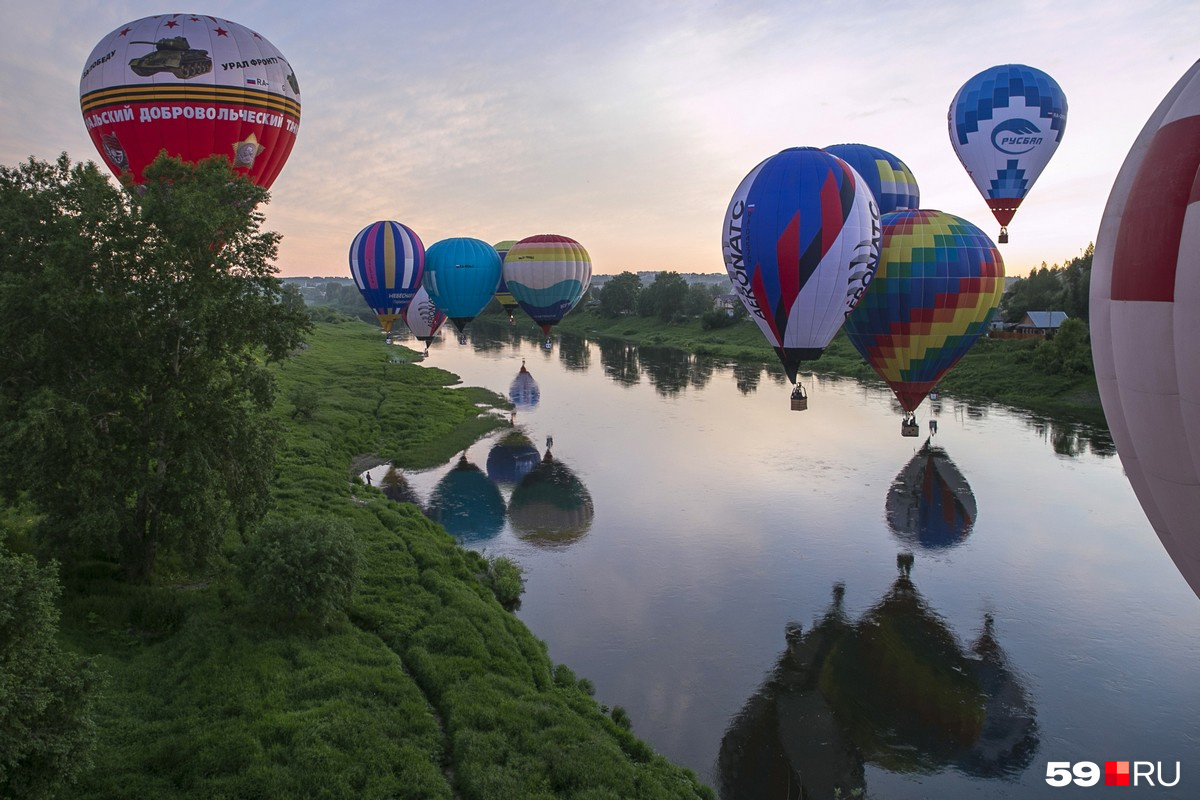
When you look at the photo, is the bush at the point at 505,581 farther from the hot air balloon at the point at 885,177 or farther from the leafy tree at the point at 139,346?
the hot air balloon at the point at 885,177

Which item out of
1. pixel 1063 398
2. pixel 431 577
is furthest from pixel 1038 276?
pixel 431 577

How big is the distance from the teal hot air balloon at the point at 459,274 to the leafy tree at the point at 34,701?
3480 cm

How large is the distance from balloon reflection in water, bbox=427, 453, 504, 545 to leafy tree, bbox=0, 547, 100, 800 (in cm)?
1407

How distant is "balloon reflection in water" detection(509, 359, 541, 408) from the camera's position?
1804 inches

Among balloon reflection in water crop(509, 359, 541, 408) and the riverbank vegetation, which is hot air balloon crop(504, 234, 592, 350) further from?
the riverbank vegetation

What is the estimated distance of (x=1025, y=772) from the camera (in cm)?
1269

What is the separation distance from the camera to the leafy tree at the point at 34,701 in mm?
7785

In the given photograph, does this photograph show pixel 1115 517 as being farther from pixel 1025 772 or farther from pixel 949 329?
pixel 1025 772

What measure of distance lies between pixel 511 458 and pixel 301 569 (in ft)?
59.3

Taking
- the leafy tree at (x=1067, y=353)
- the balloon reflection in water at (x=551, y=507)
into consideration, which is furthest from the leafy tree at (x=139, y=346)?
the leafy tree at (x=1067, y=353)

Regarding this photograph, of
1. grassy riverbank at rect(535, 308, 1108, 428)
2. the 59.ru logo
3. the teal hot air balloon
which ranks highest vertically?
the teal hot air balloon

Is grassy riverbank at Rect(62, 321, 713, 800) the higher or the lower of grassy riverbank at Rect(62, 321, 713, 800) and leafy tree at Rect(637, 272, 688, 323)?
the lower

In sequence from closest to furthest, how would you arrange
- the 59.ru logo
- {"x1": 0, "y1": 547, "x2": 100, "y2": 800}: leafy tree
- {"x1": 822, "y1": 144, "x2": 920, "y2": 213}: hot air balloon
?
{"x1": 0, "y1": 547, "x2": 100, "y2": 800}: leafy tree
the 59.ru logo
{"x1": 822, "y1": 144, "x2": 920, "y2": 213}: hot air balloon

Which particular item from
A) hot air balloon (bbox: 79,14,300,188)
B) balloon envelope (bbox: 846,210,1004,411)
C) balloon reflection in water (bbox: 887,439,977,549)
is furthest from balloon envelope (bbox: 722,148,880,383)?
hot air balloon (bbox: 79,14,300,188)
